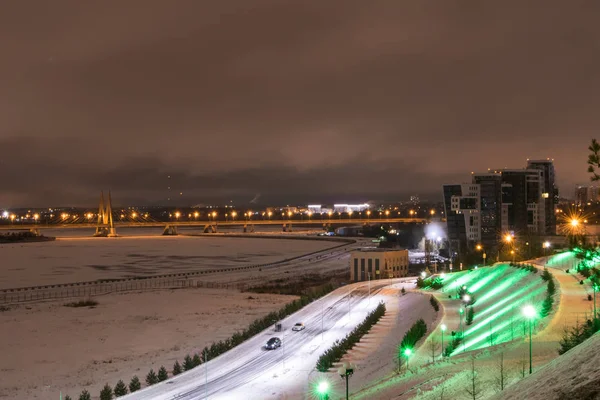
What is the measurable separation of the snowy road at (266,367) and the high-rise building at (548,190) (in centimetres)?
3720

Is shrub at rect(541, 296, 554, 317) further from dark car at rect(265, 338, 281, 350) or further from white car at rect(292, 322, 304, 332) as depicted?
white car at rect(292, 322, 304, 332)

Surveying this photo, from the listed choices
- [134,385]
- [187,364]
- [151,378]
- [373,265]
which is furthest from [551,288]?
[373,265]

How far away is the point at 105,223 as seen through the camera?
7506cm

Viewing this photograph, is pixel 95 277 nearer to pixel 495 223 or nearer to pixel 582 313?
pixel 582 313

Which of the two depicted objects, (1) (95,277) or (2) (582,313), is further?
(1) (95,277)

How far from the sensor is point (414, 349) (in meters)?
10.3

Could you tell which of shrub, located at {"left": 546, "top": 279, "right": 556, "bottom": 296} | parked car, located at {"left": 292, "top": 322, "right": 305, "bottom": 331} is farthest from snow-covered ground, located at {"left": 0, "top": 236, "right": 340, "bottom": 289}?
shrub, located at {"left": 546, "top": 279, "right": 556, "bottom": 296}

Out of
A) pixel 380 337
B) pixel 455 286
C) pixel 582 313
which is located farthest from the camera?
pixel 455 286

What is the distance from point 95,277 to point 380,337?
2057 cm

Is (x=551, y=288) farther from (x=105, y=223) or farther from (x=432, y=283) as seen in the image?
(x=105, y=223)

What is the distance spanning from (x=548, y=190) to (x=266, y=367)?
148 ft

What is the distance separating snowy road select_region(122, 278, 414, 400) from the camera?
9750mm

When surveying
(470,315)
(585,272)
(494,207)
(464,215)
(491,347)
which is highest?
(494,207)

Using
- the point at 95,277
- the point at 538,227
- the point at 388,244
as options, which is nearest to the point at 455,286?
the point at 95,277
